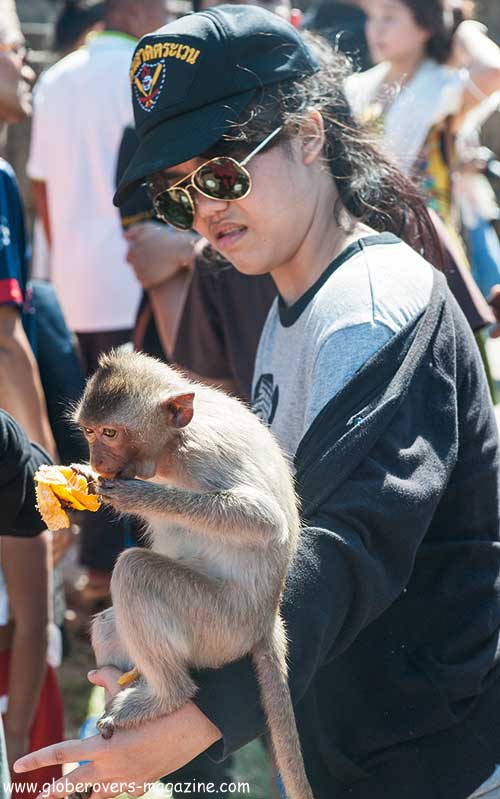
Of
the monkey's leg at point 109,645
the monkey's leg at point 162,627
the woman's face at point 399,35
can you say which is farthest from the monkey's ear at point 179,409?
the woman's face at point 399,35

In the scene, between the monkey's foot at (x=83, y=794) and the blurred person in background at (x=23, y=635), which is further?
the blurred person in background at (x=23, y=635)

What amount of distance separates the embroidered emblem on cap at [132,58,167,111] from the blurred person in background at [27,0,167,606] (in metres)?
3.74

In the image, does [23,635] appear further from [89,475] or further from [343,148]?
[343,148]

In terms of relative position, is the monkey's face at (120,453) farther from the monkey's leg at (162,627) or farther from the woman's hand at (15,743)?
the woman's hand at (15,743)

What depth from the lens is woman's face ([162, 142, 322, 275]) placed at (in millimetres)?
2459

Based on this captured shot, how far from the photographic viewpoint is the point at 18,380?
395 centimetres

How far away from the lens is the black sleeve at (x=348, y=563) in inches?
77.8

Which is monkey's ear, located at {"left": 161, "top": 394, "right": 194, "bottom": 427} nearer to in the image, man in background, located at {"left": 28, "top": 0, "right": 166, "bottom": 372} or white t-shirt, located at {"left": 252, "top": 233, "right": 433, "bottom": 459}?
white t-shirt, located at {"left": 252, "top": 233, "right": 433, "bottom": 459}

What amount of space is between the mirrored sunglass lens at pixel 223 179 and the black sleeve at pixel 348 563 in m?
0.69

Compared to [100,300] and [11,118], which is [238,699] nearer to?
[11,118]

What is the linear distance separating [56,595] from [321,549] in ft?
8.31

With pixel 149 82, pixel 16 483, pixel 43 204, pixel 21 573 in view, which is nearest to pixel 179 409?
pixel 16 483

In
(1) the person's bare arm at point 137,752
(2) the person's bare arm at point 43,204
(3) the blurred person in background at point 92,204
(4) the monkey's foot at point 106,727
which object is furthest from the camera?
(2) the person's bare arm at point 43,204

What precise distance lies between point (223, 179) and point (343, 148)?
39 cm
